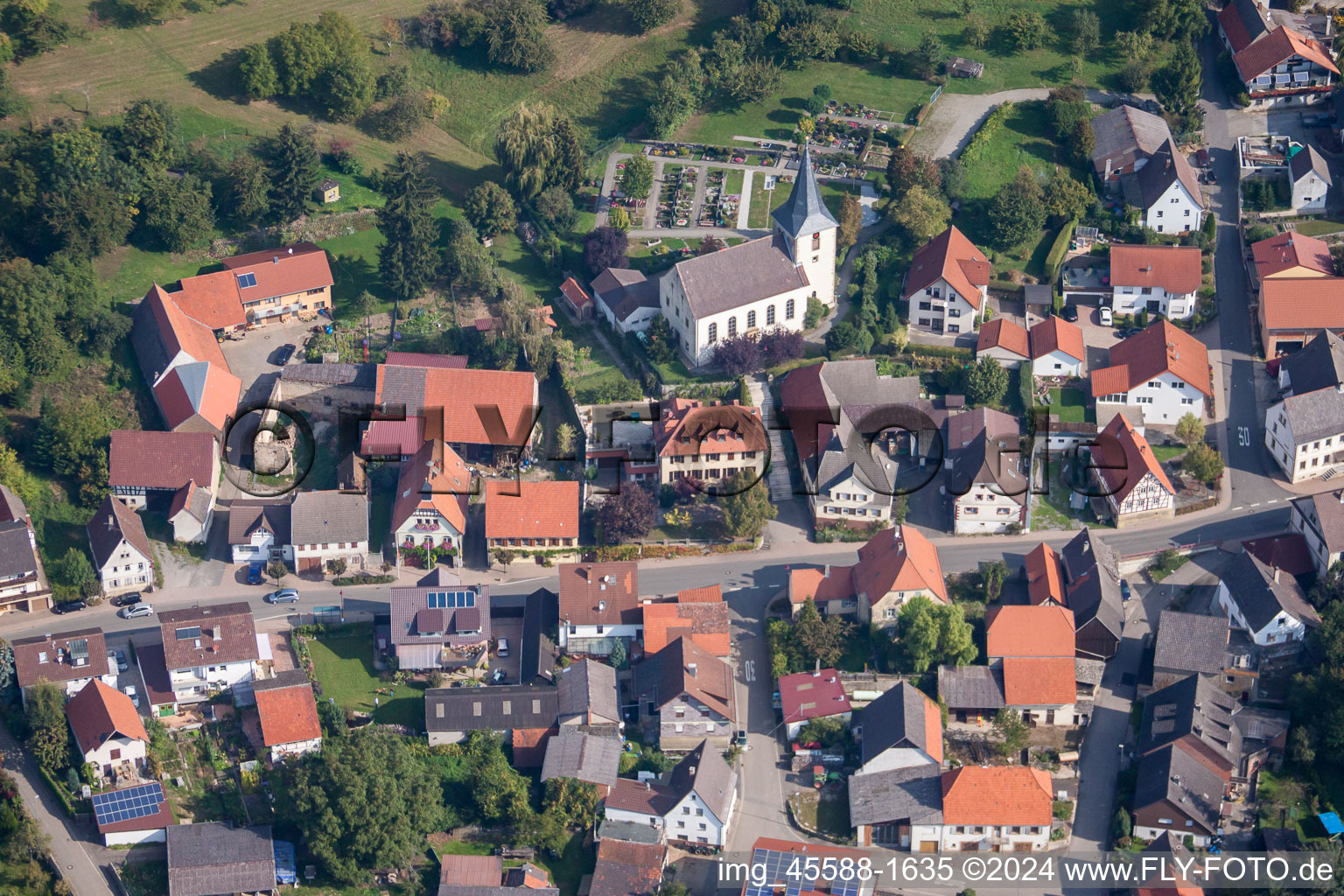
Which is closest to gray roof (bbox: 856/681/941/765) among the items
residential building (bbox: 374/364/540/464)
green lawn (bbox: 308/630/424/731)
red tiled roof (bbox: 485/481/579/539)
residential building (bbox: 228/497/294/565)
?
red tiled roof (bbox: 485/481/579/539)

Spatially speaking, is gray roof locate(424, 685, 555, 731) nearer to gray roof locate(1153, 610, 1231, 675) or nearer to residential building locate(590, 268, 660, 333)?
residential building locate(590, 268, 660, 333)

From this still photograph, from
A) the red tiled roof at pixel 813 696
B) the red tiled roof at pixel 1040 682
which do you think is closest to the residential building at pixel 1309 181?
the red tiled roof at pixel 1040 682

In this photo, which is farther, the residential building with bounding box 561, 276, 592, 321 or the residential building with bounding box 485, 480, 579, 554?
the residential building with bounding box 561, 276, 592, 321

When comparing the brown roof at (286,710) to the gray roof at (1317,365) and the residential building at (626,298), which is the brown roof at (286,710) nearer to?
the residential building at (626,298)

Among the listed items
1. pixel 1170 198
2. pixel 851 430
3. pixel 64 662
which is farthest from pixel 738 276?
pixel 64 662

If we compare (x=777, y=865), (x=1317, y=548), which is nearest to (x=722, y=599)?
(x=777, y=865)

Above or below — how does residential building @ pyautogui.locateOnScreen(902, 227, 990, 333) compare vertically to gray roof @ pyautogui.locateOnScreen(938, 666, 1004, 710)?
above

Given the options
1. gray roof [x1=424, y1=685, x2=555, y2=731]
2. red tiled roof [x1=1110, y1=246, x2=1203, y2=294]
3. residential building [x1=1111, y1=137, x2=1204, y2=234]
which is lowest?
gray roof [x1=424, y1=685, x2=555, y2=731]
